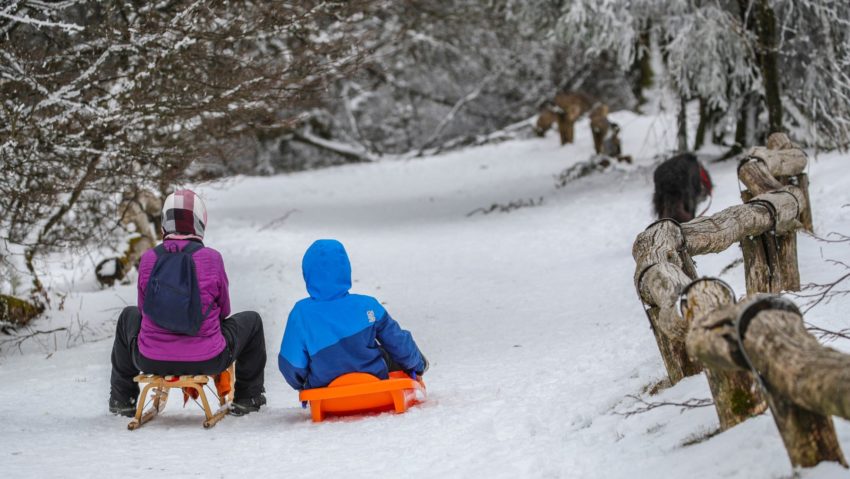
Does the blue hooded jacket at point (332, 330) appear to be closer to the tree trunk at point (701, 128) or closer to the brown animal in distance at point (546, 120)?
the tree trunk at point (701, 128)

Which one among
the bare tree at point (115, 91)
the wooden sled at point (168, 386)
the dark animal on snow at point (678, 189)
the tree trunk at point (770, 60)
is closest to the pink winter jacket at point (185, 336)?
the wooden sled at point (168, 386)

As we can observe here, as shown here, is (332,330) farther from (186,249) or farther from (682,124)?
(682,124)

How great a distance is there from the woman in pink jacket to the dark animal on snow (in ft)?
17.7

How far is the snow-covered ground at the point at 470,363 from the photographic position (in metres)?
3.66

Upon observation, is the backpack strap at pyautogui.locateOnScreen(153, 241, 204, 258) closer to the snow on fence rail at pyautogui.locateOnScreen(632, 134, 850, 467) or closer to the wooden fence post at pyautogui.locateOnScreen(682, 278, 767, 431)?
the snow on fence rail at pyautogui.locateOnScreen(632, 134, 850, 467)

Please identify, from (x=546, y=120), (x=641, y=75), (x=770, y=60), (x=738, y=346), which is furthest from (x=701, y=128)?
(x=738, y=346)

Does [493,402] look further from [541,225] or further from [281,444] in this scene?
[541,225]

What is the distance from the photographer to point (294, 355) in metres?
5.06

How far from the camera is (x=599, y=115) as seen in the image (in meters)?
17.4

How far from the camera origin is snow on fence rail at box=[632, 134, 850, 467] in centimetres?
230

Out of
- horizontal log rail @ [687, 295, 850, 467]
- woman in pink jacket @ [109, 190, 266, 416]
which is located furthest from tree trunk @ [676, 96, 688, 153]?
horizontal log rail @ [687, 295, 850, 467]

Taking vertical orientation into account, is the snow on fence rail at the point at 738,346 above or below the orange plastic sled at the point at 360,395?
above

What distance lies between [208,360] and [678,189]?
5.67m

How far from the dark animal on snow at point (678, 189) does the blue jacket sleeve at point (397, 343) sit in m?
4.64
